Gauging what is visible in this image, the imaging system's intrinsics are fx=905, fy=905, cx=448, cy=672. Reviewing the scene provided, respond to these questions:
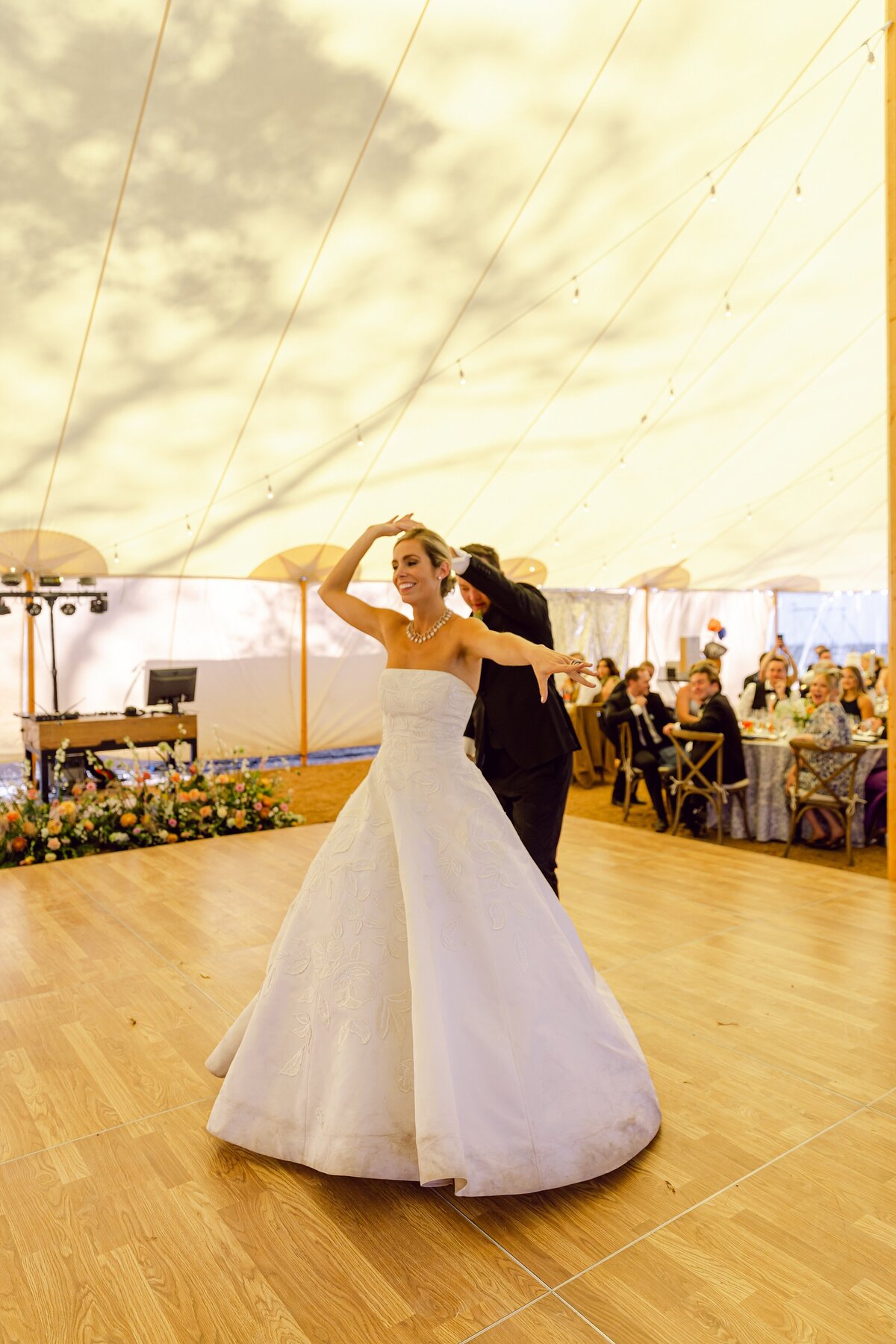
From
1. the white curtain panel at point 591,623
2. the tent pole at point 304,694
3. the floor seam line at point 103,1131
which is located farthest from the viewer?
the white curtain panel at point 591,623

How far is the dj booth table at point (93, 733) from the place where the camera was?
7789 mm

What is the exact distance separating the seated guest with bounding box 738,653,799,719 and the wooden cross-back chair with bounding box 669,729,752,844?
4.52 ft

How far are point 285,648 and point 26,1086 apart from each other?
899 centimetres

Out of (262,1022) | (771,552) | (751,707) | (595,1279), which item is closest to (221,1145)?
(262,1022)

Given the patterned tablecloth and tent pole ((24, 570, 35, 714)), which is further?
tent pole ((24, 570, 35, 714))

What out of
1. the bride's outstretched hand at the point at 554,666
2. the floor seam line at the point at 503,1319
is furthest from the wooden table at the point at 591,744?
the floor seam line at the point at 503,1319

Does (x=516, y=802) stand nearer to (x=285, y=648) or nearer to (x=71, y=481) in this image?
(x=71, y=481)

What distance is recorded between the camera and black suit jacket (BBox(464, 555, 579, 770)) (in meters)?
3.14

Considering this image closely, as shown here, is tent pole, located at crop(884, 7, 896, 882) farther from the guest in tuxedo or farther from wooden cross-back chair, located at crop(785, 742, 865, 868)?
the guest in tuxedo

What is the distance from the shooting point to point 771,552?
14430mm

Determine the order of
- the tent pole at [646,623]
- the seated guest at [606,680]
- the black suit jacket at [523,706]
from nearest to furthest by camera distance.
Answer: the black suit jacket at [523,706] → the seated guest at [606,680] → the tent pole at [646,623]

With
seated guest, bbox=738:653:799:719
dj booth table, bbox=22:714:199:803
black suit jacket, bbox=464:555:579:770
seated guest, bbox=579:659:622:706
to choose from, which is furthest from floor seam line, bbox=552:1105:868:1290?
dj booth table, bbox=22:714:199:803

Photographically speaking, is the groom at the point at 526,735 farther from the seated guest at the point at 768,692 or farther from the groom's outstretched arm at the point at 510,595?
the seated guest at the point at 768,692

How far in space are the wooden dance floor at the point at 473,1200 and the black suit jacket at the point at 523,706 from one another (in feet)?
3.07
